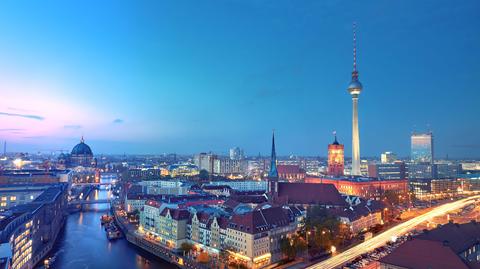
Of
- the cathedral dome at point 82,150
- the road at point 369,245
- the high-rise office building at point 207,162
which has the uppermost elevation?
the cathedral dome at point 82,150

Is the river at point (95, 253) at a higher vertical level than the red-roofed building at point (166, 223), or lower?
lower

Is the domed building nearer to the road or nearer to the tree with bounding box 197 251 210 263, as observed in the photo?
the tree with bounding box 197 251 210 263

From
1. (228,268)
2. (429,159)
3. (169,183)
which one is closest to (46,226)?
(228,268)

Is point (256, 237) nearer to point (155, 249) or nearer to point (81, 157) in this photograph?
point (155, 249)

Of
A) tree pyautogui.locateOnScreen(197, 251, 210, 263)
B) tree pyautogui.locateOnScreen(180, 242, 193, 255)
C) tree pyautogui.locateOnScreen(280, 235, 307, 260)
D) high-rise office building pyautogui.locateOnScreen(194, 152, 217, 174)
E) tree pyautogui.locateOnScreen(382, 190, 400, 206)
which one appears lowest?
tree pyautogui.locateOnScreen(197, 251, 210, 263)

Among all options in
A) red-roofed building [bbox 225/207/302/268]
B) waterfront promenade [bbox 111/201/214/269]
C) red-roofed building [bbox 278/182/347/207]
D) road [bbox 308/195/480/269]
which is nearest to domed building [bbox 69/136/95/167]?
waterfront promenade [bbox 111/201/214/269]

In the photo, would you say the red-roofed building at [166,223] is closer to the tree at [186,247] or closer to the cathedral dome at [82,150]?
the tree at [186,247]

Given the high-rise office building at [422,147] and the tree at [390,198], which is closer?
the tree at [390,198]

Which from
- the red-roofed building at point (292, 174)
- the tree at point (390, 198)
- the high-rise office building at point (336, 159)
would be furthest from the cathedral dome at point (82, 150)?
the tree at point (390, 198)
